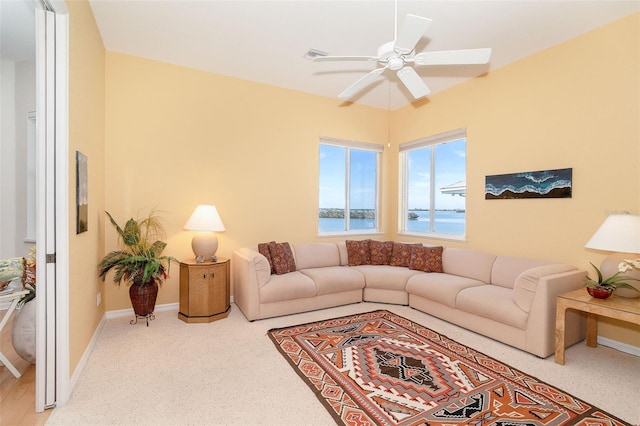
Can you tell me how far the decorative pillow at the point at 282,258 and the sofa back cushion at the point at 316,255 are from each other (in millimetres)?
196

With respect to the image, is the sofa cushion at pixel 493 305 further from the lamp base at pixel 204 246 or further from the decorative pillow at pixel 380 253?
the lamp base at pixel 204 246

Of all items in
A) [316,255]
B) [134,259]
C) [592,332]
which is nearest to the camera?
[592,332]

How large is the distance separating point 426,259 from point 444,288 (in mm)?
767

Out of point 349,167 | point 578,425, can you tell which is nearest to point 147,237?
point 349,167

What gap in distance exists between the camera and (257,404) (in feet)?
6.63

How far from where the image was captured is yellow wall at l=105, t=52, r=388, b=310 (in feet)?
11.9

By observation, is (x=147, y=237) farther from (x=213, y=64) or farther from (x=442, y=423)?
(x=442, y=423)

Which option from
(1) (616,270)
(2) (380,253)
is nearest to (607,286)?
(1) (616,270)

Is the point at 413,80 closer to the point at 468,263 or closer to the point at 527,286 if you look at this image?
the point at 527,286

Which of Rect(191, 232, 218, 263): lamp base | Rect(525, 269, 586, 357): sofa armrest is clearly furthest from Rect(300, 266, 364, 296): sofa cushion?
Rect(525, 269, 586, 357): sofa armrest

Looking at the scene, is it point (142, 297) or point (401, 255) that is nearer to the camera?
point (142, 297)

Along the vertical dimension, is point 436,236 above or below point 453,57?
below

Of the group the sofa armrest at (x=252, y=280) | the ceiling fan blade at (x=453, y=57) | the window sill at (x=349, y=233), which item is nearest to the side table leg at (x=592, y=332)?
the ceiling fan blade at (x=453, y=57)

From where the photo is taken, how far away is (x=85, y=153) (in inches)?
102
